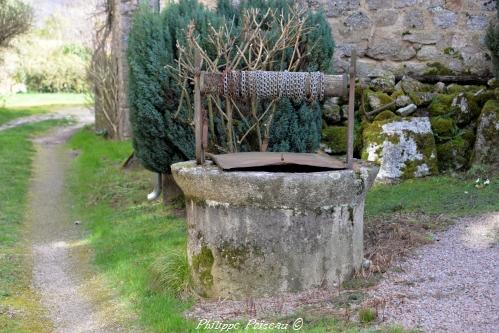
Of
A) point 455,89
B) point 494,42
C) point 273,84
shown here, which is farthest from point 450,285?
point 455,89

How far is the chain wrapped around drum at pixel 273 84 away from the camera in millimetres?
4996

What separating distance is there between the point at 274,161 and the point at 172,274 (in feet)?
3.84

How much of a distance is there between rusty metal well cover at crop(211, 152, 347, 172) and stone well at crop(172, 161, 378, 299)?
15 cm

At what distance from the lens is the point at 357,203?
4957 mm

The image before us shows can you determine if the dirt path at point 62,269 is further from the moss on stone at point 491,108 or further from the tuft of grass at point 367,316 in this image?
the moss on stone at point 491,108

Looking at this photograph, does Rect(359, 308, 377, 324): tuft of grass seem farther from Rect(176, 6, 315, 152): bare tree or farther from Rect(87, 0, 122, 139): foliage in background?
Rect(87, 0, 122, 139): foliage in background

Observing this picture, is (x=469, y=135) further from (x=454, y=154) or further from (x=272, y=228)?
(x=272, y=228)

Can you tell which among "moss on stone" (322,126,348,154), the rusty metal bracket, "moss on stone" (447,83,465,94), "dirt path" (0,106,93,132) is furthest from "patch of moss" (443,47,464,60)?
"dirt path" (0,106,93,132)

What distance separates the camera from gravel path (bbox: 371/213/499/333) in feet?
13.6

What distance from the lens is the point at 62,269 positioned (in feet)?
21.5

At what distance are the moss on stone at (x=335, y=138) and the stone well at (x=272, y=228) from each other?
12.3 feet

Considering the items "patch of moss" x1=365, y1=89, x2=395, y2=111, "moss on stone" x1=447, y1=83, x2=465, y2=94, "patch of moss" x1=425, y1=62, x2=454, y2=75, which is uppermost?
"patch of moss" x1=425, y1=62, x2=454, y2=75

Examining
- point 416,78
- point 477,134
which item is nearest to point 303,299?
point 477,134

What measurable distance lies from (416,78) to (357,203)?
4580 millimetres
